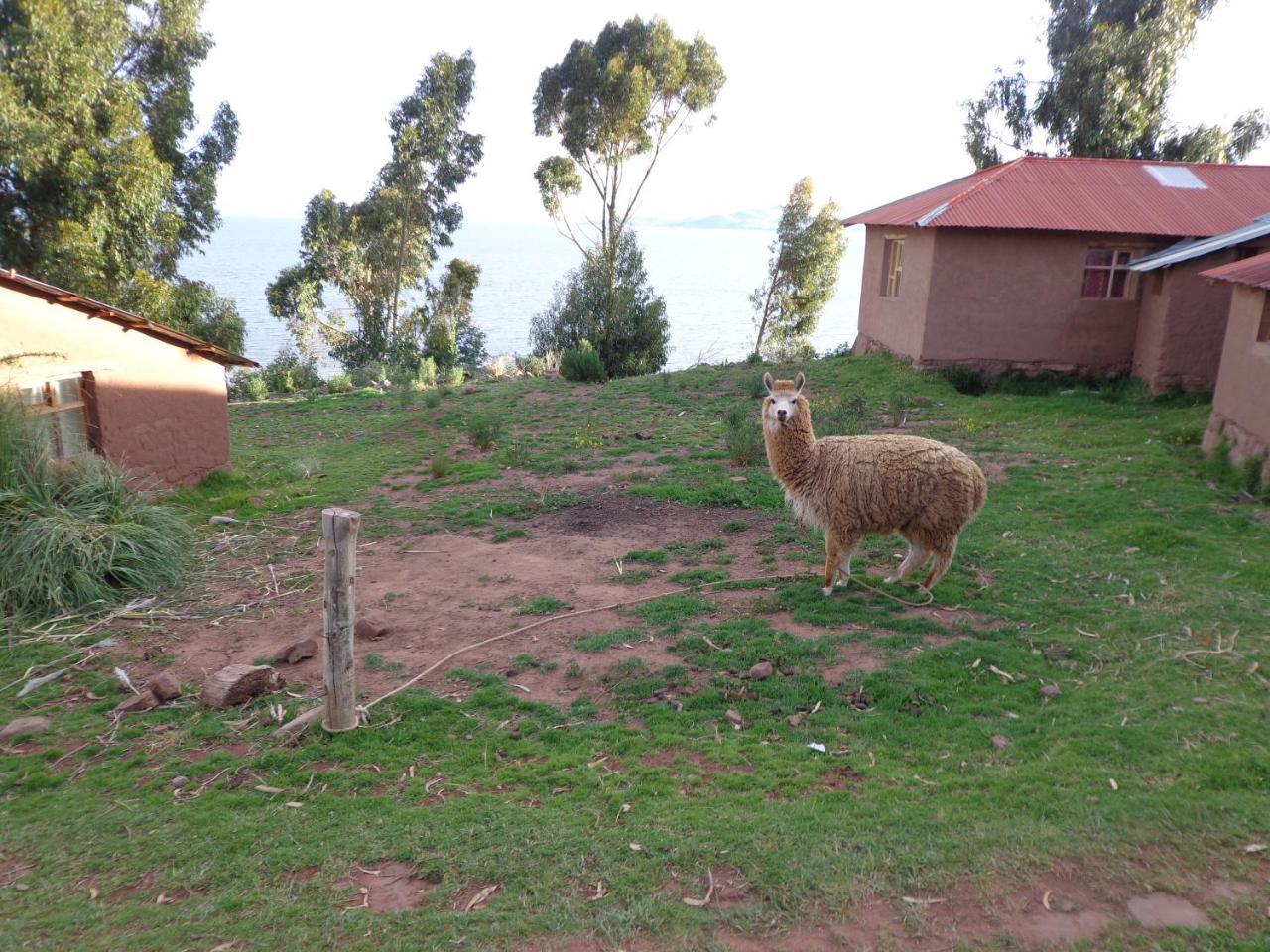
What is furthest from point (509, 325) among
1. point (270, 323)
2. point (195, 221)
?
point (195, 221)

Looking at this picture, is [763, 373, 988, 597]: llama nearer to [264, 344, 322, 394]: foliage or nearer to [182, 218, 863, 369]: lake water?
[264, 344, 322, 394]: foliage

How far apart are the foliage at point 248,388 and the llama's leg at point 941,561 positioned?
837 inches

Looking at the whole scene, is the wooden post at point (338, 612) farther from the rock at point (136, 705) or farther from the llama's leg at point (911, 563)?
the llama's leg at point (911, 563)

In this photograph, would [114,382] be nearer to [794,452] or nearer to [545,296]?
[794,452]

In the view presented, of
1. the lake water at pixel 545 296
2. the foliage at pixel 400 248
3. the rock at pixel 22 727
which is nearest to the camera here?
the rock at pixel 22 727

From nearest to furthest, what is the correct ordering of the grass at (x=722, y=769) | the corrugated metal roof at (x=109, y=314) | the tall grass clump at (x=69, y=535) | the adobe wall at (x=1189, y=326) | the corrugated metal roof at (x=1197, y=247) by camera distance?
1. the grass at (x=722, y=769)
2. the tall grass clump at (x=69, y=535)
3. the corrugated metal roof at (x=109, y=314)
4. the corrugated metal roof at (x=1197, y=247)
5. the adobe wall at (x=1189, y=326)

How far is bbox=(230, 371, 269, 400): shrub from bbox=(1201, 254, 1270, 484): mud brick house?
2220cm

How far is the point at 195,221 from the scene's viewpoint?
26.3 m

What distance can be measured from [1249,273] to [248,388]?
23.4 m

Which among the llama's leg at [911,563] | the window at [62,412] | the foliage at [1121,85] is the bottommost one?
the llama's leg at [911,563]

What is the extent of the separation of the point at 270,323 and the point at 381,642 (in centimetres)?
6684

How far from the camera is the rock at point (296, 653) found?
24.6 ft

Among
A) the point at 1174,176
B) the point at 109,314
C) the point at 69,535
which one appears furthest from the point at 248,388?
the point at 1174,176

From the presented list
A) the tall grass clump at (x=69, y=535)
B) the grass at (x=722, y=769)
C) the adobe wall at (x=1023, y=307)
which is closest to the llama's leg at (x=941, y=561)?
the grass at (x=722, y=769)
